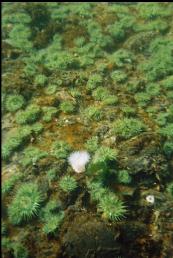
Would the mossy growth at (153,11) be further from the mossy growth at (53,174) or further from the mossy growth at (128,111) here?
the mossy growth at (53,174)

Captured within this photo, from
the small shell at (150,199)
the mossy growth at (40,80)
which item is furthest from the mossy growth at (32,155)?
the small shell at (150,199)

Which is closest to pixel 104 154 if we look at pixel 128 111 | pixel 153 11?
pixel 128 111

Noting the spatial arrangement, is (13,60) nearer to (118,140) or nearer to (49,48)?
(49,48)

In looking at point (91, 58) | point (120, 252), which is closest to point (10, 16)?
point (91, 58)

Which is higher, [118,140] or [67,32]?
[67,32]

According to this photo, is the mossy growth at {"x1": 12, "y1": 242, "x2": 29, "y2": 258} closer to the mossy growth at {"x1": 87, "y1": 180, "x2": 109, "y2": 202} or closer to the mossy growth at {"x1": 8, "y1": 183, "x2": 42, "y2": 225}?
the mossy growth at {"x1": 8, "y1": 183, "x2": 42, "y2": 225}

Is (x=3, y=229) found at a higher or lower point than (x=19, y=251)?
higher

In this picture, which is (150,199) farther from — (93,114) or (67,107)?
(67,107)
